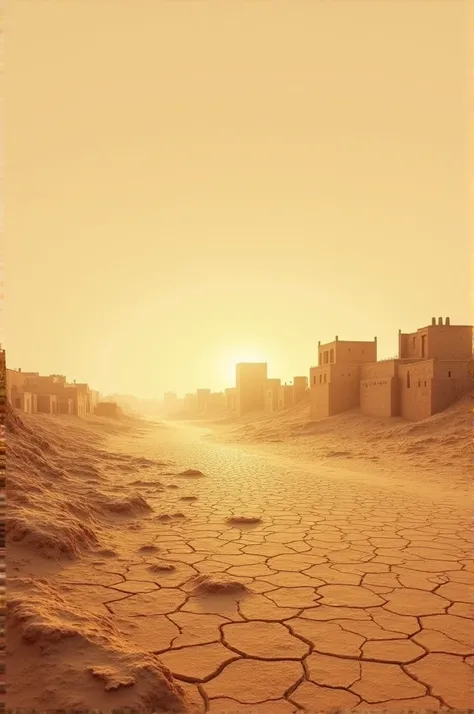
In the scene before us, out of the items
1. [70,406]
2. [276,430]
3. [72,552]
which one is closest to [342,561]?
[72,552]

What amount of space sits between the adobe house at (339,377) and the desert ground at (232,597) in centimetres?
2057

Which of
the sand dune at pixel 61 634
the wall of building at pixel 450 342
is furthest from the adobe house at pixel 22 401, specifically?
the sand dune at pixel 61 634

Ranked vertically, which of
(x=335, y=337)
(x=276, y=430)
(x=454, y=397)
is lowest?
(x=276, y=430)

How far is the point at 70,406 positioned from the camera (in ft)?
116

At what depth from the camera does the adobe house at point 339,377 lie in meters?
28.8

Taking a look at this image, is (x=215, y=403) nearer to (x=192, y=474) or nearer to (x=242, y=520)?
(x=192, y=474)

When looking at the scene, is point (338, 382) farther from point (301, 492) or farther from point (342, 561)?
point (342, 561)

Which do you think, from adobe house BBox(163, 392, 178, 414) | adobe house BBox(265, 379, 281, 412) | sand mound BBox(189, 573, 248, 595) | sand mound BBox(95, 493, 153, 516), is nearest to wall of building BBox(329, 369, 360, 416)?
adobe house BBox(265, 379, 281, 412)

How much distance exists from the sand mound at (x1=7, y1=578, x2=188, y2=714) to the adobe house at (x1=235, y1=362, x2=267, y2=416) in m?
48.1

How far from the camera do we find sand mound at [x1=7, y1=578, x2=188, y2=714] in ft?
7.07

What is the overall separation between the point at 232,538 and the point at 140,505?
1778mm

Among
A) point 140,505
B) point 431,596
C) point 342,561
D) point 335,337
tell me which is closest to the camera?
point 431,596

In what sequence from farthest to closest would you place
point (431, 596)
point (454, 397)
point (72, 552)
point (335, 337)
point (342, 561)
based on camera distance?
point (335, 337)
point (454, 397)
point (342, 561)
point (72, 552)
point (431, 596)

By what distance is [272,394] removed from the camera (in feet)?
150
